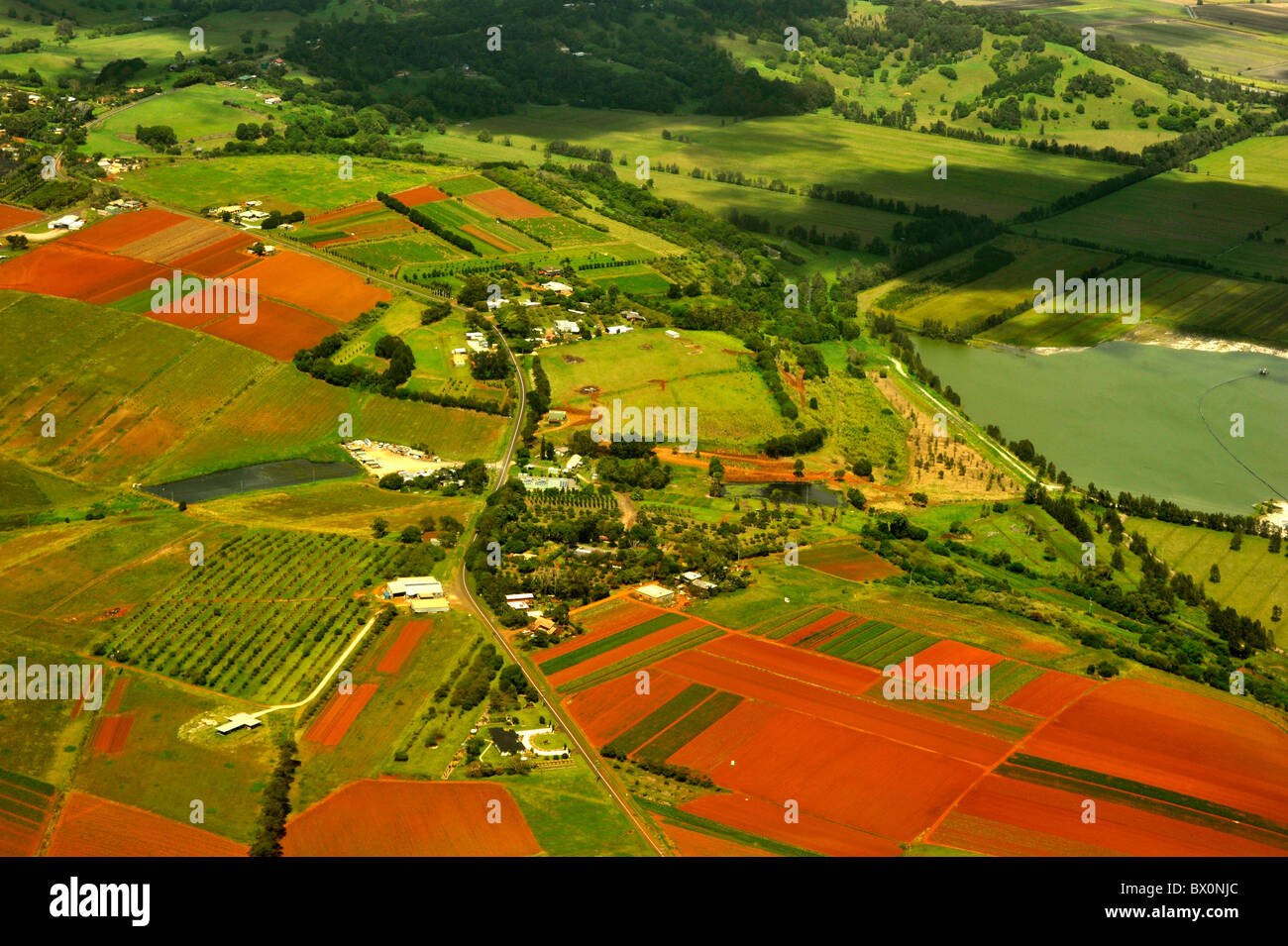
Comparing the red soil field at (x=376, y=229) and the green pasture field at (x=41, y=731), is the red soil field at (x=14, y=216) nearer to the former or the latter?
the red soil field at (x=376, y=229)

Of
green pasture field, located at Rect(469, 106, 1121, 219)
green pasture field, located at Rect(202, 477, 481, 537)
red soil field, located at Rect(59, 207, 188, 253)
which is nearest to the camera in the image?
green pasture field, located at Rect(202, 477, 481, 537)

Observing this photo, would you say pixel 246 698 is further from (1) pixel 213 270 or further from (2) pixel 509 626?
(1) pixel 213 270

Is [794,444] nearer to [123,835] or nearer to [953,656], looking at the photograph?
[953,656]


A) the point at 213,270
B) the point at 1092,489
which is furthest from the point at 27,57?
the point at 1092,489

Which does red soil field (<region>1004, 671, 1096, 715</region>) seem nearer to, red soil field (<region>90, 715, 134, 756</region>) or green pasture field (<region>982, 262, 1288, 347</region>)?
red soil field (<region>90, 715, 134, 756</region>)

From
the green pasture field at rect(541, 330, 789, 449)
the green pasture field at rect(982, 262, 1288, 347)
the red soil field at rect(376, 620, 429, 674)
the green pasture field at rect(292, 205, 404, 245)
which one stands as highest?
the green pasture field at rect(292, 205, 404, 245)

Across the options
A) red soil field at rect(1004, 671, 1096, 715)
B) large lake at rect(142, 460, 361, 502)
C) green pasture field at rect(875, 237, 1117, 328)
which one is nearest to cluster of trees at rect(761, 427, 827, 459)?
large lake at rect(142, 460, 361, 502)

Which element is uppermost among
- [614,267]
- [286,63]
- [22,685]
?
[286,63]
